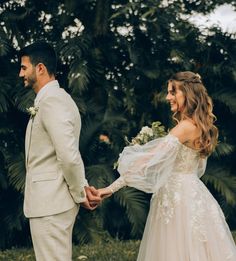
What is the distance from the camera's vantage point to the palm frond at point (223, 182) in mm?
10234

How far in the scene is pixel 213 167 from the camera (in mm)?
10719

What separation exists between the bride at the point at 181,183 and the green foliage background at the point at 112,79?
4.34m

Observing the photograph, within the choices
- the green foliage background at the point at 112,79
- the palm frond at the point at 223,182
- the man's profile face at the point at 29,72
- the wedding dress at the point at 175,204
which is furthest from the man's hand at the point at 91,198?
the palm frond at the point at 223,182

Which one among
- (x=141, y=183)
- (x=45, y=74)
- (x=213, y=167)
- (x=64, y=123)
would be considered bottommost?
(x=213, y=167)

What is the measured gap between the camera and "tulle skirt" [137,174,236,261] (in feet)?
16.3

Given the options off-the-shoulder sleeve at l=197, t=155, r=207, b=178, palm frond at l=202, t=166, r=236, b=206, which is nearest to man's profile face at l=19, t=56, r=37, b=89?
off-the-shoulder sleeve at l=197, t=155, r=207, b=178

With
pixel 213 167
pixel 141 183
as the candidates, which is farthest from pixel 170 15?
pixel 141 183

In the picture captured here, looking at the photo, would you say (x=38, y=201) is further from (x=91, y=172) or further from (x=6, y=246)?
(x=6, y=246)

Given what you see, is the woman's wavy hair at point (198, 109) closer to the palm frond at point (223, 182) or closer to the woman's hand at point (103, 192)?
the woman's hand at point (103, 192)

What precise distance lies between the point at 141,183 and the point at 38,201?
2.93 feet

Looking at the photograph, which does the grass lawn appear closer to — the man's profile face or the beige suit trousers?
the beige suit trousers

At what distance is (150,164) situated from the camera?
487cm

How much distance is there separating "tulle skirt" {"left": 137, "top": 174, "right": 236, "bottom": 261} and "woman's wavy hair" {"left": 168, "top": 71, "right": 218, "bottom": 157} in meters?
0.33

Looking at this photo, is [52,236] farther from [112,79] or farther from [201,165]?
[112,79]
